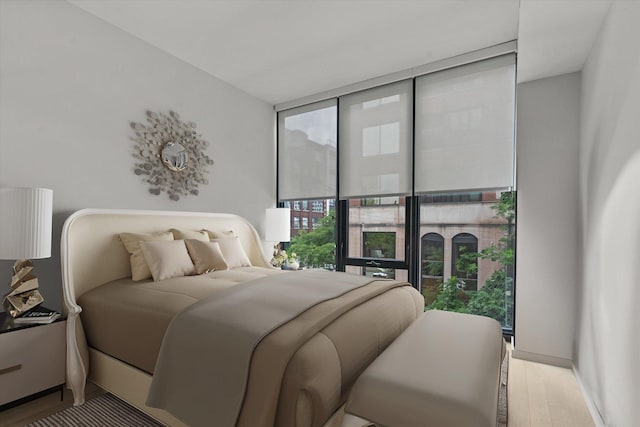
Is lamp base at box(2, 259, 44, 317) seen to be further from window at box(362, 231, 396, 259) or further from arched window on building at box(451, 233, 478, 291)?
arched window on building at box(451, 233, 478, 291)

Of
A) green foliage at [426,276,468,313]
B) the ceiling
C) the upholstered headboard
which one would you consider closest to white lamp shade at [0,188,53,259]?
the upholstered headboard

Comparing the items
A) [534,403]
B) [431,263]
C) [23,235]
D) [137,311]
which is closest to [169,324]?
[137,311]

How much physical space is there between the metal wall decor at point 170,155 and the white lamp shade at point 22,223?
3.51 feet

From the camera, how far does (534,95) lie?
2.74 metres

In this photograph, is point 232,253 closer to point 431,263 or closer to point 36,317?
point 36,317

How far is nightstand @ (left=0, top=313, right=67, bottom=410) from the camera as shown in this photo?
179 cm

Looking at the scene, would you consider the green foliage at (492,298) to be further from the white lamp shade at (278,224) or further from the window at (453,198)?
the white lamp shade at (278,224)

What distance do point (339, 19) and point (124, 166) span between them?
86.3 inches

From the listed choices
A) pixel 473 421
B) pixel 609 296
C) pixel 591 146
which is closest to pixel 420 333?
pixel 473 421

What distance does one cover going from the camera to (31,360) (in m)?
1.88

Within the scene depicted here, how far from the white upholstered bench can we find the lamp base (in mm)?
2035

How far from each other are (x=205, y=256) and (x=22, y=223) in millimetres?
1164

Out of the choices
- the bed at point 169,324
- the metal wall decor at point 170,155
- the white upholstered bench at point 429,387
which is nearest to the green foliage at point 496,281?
the bed at point 169,324

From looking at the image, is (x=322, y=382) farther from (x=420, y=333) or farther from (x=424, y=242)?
(x=424, y=242)
